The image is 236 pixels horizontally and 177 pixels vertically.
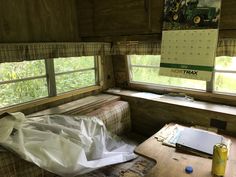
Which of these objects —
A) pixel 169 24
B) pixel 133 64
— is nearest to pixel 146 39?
pixel 169 24

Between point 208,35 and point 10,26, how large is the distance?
1.74m

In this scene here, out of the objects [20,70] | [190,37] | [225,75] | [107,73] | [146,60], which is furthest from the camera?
[107,73]

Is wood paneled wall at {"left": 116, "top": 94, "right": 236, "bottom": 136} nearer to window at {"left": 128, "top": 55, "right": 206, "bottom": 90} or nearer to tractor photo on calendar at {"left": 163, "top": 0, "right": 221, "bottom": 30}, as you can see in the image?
window at {"left": 128, "top": 55, "right": 206, "bottom": 90}

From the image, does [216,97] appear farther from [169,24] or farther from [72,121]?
[72,121]

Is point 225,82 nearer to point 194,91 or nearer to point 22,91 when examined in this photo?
point 194,91

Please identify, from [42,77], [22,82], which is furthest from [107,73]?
[22,82]

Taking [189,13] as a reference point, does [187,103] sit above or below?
below

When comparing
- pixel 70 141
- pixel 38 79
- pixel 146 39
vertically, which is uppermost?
pixel 146 39

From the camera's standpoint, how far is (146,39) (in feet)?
6.30

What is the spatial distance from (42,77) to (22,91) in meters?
0.26

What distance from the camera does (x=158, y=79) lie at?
260cm

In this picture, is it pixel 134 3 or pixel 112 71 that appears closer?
pixel 134 3

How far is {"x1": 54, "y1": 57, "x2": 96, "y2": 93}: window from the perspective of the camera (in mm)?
2307

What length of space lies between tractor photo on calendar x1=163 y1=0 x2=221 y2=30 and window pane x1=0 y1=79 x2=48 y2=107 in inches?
57.2
